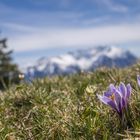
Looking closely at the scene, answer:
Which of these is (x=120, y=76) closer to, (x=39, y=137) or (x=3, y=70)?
(x=39, y=137)

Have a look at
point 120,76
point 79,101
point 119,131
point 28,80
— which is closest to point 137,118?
point 119,131

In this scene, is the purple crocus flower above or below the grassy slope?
above

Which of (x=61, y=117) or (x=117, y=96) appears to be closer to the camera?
(x=117, y=96)

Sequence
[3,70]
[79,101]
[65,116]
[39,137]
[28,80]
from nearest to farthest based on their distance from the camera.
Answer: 1. [39,137]
2. [65,116]
3. [79,101]
4. [28,80]
5. [3,70]

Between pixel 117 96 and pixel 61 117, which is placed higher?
pixel 117 96

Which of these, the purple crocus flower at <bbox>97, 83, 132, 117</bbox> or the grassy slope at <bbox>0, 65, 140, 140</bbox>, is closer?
the purple crocus flower at <bbox>97, 83, 132, 117</bbox>
